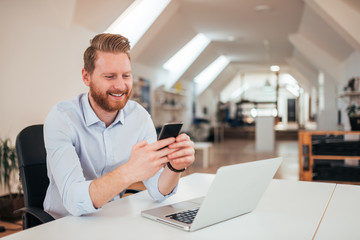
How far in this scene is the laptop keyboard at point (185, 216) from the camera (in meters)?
1.08

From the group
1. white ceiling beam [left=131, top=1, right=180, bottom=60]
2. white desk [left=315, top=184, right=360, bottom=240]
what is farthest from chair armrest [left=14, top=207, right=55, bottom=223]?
white ceiling beam [left=131, top=1, right=180, bottom=60]

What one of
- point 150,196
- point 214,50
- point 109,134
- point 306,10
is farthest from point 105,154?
point 214,50

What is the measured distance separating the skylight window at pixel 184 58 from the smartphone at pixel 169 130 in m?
9.45

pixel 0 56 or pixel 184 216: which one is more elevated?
pixel 0 56

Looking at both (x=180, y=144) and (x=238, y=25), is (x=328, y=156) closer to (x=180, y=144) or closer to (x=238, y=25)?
(x=180, y=144)

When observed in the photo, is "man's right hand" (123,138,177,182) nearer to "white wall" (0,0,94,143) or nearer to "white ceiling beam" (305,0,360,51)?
"white wall" (0,0,94,143)

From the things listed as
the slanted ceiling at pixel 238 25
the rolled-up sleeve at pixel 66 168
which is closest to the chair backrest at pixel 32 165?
the rolled-up sleeve at pixel 66 168

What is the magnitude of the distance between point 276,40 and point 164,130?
32.8 feet

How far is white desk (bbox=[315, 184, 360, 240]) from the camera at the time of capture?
1.01 metres

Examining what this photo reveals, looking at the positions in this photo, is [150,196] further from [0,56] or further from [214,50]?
[214,50]

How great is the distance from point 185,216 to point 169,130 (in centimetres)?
26

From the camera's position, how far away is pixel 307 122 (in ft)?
75.2

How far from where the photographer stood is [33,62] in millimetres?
4535

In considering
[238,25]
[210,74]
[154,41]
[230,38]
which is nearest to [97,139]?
[154,41]
